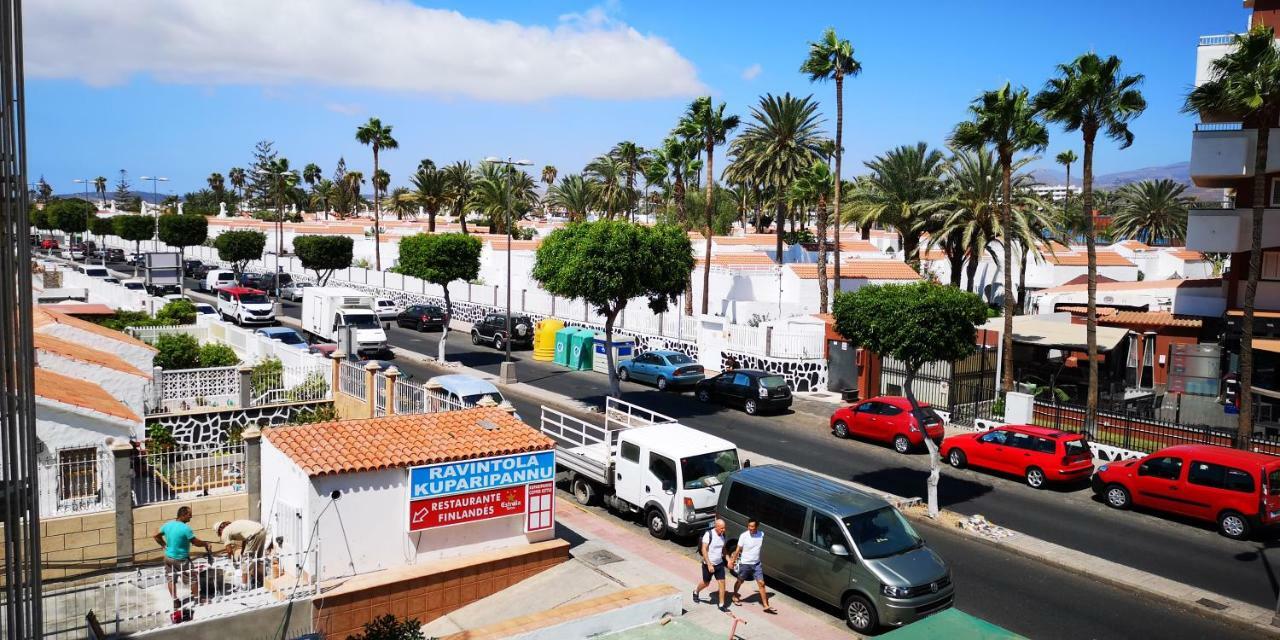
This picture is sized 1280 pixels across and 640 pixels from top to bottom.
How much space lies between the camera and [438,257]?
3575 cm

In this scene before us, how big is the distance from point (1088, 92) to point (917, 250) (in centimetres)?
2830

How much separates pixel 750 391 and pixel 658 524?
1207 cm

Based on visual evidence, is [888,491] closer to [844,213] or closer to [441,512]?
[441,512]

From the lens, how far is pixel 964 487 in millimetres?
20844

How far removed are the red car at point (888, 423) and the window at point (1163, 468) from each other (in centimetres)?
526

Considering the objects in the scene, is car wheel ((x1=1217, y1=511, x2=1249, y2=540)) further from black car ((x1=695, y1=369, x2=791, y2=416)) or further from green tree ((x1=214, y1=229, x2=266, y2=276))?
green tree ((x1=214, y1=229, x2=266, y2=276))

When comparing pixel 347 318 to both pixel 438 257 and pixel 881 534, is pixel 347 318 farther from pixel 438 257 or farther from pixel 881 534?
pixel 881 534

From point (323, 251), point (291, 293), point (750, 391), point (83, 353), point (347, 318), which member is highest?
point (323, 251)

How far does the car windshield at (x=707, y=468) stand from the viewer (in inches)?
632

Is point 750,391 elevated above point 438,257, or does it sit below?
below

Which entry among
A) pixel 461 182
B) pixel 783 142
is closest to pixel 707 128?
pixel 783 142

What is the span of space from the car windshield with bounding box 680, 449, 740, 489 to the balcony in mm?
21596

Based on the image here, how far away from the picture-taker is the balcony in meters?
28.8

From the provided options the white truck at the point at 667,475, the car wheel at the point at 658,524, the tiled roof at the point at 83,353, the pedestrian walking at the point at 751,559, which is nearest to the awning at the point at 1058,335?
the white truck at the point at 667,475
